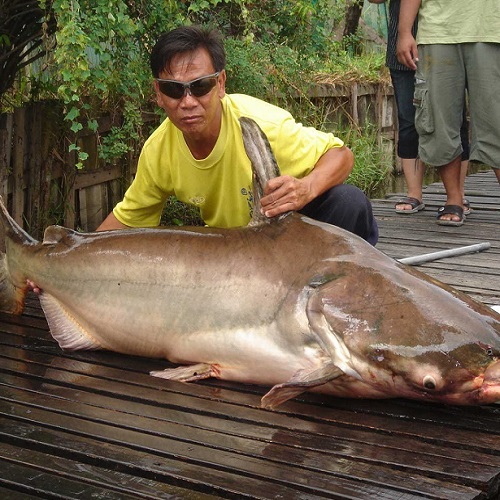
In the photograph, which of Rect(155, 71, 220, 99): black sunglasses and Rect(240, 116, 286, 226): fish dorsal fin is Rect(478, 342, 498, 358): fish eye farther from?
Rect(155, 71, 220, 99): black sunglasses

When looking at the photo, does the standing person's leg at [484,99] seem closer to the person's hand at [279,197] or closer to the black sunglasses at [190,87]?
the black sunglasses at [190,87]

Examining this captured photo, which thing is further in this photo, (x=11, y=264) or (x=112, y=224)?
(x=112, y=224)

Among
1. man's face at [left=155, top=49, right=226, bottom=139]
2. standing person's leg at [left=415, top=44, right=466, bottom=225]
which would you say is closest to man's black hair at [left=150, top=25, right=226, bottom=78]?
man's face at [left=155, top=49, right=226, bottom=139]

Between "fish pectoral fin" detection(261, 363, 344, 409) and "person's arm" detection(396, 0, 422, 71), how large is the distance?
3.50 metres

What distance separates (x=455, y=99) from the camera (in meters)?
5.68

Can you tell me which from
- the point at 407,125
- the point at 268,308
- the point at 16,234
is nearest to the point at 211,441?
the point at 268,308

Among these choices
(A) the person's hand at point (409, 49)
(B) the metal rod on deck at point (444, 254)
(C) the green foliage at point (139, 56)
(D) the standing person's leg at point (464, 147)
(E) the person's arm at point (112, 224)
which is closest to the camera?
(E) the person's arm at point (112, 224)

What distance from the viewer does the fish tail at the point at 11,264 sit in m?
3.61

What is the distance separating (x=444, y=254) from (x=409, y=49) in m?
1.40

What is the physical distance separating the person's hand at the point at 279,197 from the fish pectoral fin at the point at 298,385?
2.01 ft

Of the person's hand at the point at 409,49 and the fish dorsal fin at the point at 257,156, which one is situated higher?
the person's hand at the point at 409,49

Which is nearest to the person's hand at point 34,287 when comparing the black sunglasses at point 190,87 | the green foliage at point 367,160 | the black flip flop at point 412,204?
the black sunglasses at point 190,87

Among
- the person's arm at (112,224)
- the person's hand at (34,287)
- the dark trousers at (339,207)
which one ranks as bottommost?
the person's hand at (34,287)

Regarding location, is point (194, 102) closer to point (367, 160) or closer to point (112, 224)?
point (112, 224)
